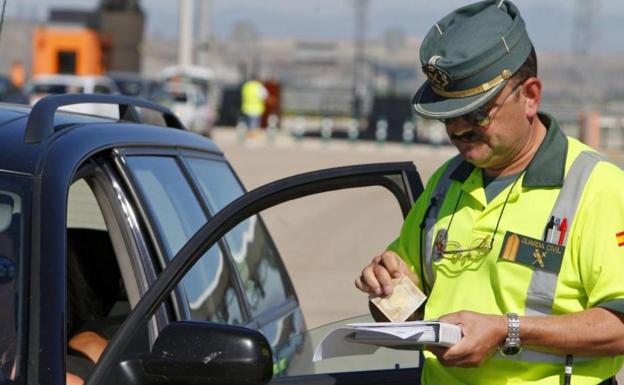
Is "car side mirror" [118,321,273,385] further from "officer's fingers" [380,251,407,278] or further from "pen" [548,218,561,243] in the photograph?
Result: "pen" [548,218,561,243]

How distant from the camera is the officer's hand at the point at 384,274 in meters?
3.31

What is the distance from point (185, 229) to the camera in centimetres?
456

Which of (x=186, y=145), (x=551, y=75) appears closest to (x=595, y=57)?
Answer: (x=551, y=75)

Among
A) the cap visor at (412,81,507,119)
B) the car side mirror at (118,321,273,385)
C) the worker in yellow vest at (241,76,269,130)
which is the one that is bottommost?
the worker in yellow vest at (241,76,269,130)

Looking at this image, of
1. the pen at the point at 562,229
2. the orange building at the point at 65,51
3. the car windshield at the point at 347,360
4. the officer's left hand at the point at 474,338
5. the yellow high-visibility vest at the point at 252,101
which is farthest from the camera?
the orange building at the point at 65,51

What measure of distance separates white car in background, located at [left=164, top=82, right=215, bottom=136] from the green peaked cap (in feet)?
104

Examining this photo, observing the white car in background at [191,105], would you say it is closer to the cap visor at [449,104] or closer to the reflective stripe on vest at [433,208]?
the reflective stripe on vest at [433,208]

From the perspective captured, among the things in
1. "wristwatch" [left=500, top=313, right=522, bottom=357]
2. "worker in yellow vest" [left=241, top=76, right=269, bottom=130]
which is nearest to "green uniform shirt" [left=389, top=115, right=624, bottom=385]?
"wristwatch" [left=500, top=313, right=522, bottom=357]

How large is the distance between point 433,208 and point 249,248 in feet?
6.09

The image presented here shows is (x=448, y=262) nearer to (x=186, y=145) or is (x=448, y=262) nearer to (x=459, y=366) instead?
(x=459, y=366)

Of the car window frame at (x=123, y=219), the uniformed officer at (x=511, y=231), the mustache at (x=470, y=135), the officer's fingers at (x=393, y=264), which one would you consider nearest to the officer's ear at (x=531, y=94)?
the uniformed officer at (x=511, y=231)

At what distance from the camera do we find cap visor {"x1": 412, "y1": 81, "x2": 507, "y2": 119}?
3078 mm

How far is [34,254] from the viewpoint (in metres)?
3.28

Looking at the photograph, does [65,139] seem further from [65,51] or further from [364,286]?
[65,51]
